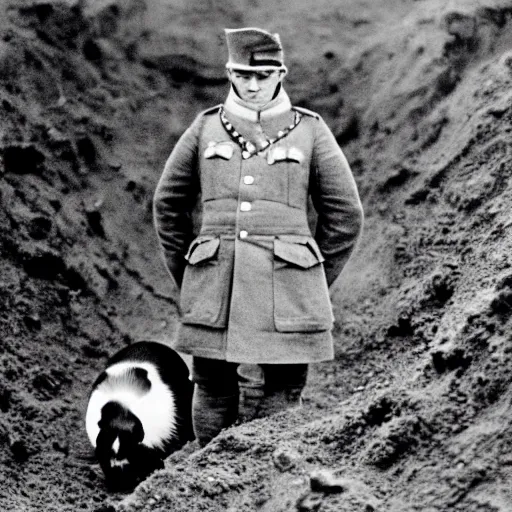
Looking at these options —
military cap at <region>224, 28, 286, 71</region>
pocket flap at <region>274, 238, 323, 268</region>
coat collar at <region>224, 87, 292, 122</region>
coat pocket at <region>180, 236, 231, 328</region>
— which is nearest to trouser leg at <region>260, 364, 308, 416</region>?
coat pocket at <region>180, 236, 231, 328</region>

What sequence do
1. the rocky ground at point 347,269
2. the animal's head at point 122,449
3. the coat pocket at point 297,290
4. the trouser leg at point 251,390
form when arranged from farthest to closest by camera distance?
the animal's head at point 122,449
the trouser leg at point 251,390
the coat pocket at point 297,290
the rocky ground at point 347,269

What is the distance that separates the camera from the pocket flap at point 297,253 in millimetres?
4242

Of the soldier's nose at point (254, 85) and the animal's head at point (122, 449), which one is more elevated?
the soldier's nose at point (254, 85)

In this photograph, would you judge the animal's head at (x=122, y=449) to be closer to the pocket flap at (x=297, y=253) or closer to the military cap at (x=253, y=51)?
the pocket flap at (x=297, y=253)

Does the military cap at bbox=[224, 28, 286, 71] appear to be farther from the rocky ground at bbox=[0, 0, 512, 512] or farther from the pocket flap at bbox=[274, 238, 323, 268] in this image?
the rocky ground at bbox=[0, 0, 512, 512]

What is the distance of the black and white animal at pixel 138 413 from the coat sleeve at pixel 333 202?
40.0 inches

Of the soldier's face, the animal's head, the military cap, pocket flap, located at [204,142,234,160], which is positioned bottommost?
the animal's head

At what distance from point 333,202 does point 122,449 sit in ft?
4.89

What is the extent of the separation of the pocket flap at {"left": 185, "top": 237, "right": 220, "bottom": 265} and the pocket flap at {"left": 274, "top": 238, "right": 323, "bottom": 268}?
0.27 metres

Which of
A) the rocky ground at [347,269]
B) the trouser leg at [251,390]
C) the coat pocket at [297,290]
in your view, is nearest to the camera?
the rocky ground at [347,269]

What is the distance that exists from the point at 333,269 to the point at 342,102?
8.05ft

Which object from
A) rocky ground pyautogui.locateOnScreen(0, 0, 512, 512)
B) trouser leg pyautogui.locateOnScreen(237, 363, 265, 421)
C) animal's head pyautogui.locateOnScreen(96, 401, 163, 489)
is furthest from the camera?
animal's head pyautogui.locateOnScreen(96, 401, 163, 489)

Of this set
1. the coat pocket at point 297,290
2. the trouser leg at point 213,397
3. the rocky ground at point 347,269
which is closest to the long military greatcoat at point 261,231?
the coat pocket at point 297,290

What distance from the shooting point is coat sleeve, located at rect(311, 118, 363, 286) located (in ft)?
14.5
